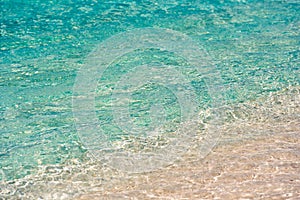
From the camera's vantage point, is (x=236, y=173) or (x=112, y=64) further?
(x=112, y=64)

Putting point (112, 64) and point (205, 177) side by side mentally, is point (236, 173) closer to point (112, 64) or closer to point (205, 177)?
point (205, 177)

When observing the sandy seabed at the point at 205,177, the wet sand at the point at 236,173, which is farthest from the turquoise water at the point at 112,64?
the wet sand at the point at 236,173

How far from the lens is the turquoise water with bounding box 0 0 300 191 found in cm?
470

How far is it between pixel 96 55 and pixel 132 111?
4.40 ft

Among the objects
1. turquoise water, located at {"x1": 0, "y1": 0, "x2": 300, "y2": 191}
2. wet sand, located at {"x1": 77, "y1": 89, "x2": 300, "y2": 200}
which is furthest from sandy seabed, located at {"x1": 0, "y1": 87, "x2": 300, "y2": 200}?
turquoise water, located at {"x1": 0, "y1": 0, "x2": 300, "y2": 191}

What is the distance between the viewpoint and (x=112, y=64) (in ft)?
19.6

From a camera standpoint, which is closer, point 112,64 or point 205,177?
point 205,177

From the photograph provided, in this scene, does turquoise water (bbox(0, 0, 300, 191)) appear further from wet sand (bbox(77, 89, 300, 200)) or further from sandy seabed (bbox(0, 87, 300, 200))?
wet sand (bbox(77, 89, 300, 200))

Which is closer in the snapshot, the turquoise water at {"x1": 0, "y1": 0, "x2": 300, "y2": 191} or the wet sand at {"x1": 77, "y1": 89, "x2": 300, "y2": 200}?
the wet sand at {"x1": 77, "y1": 89, "x2": 300, "y2": 200}

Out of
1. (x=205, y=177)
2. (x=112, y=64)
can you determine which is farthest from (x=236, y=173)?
(x=112, y=64)

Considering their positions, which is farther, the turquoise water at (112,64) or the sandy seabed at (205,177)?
the turquoise water at (112,64)

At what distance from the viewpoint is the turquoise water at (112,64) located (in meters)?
4.70

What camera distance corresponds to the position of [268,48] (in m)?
6.36

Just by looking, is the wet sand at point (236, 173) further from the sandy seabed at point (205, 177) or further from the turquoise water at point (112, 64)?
the turquoise water at point (112, 64)
